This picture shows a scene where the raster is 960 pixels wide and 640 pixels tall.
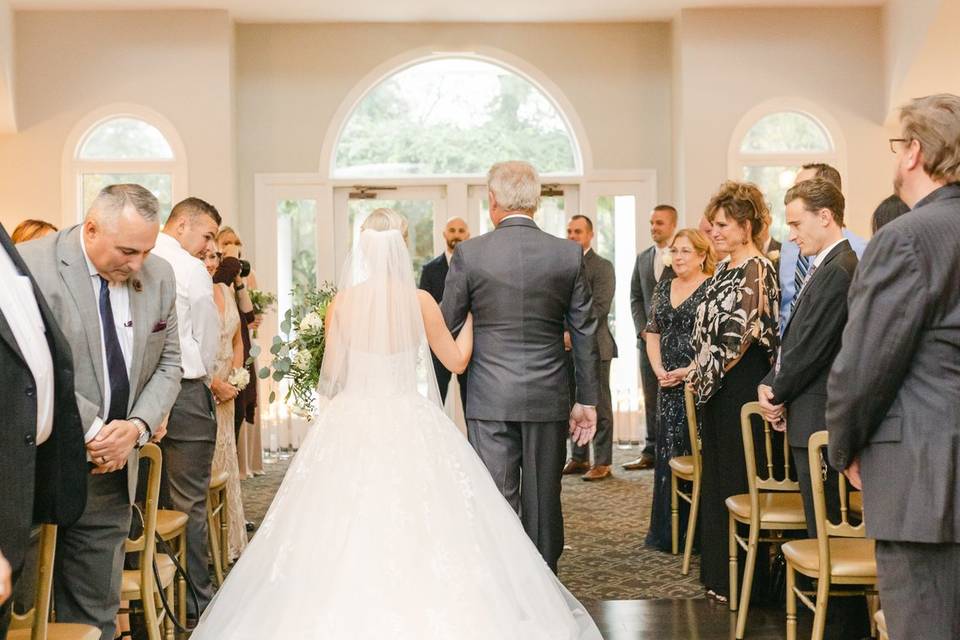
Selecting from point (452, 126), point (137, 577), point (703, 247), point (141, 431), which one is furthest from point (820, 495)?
point (452, 126)

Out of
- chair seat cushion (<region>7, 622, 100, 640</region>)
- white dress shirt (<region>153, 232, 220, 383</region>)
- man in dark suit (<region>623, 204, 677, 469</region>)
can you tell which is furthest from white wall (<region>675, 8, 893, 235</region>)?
chair seat cushion (<region>7, 622, 100, 640</region>)

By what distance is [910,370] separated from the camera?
256cm

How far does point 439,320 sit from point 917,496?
81.0 inches

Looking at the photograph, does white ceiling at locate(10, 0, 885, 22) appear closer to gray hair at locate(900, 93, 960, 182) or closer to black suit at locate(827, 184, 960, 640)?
gray hair at locate(900, 93, 960, 182)

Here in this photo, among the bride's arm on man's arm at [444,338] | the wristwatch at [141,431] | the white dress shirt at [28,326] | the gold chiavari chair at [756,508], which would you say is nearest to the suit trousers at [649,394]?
the gold chiavari chair at [756,508]

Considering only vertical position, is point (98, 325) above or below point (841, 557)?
above

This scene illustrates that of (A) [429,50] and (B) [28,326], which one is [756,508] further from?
(A) [429,50]

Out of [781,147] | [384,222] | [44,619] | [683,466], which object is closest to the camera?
[44,619]

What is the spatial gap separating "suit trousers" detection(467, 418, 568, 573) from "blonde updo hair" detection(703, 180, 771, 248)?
3.93 ft

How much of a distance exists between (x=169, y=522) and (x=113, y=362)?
3.37 feet

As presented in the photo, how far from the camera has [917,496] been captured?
2.52m

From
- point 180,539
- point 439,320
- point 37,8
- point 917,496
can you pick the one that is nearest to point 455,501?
point 439,320

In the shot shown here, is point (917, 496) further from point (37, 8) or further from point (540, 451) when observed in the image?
point (37, 8)

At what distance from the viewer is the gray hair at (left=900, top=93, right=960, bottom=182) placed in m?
2.53
